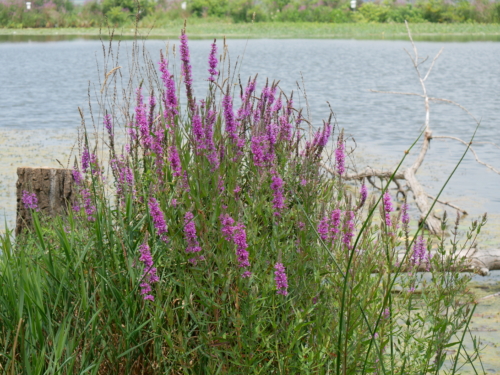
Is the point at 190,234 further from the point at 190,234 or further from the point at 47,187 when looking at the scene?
the point at 47,187

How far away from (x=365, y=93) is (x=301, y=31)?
25941mm

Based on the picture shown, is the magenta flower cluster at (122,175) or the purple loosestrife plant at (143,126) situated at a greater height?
the purple loosestrife plant at (143,126)

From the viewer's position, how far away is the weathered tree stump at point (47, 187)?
4781 mm

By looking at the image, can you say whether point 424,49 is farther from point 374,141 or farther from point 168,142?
point 168,142

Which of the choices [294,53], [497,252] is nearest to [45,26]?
[294,53]

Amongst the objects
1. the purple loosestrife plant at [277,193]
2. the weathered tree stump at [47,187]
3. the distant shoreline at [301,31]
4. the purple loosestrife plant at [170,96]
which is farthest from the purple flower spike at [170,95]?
the distant shoreline at [301,31]

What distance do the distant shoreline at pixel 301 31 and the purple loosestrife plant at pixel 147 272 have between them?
34.3m

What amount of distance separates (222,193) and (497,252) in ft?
10.8

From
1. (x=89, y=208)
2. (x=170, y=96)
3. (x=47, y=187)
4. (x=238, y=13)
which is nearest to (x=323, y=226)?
(x=170, y=96)

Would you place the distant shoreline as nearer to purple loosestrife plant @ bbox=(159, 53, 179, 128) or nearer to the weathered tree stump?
the weathered tree stump

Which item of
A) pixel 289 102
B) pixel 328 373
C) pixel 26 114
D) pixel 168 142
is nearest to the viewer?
pixel 328 373

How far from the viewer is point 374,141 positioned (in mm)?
10516

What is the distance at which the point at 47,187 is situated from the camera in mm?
4844

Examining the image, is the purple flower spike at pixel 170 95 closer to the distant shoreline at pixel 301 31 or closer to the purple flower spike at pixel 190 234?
the purple flower spike at pixel 190 234
